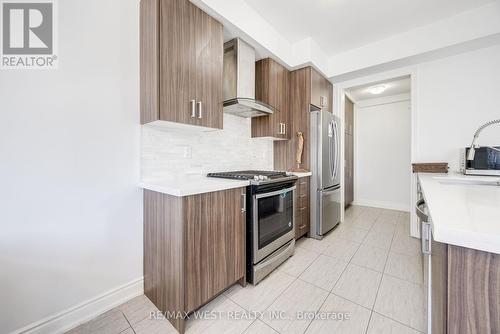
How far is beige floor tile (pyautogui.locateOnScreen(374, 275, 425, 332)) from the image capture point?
138 centimetres

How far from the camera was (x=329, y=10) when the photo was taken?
7.14ft

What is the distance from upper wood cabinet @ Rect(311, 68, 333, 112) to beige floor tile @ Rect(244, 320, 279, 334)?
8.51 feet

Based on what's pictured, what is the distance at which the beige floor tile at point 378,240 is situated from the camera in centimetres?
253

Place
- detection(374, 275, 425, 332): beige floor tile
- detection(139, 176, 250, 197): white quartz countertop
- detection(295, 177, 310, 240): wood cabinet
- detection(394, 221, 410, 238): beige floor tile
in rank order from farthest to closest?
detection(394, 221, 410, 238): beige floor tile
detection(295, 177, 310, 240): wood cabinet
detection(374, 275, 425, 332): beige floor tile
detection(139, 176, 250, 197): white quartz countertop

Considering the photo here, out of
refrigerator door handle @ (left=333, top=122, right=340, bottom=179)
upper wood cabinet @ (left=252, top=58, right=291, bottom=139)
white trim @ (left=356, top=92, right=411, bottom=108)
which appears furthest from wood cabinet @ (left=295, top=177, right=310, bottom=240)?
white trim @ (left=356, top=92, right=411, bottom=108)

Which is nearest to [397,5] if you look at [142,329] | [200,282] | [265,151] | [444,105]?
[444,105]

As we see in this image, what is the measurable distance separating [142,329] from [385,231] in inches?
128

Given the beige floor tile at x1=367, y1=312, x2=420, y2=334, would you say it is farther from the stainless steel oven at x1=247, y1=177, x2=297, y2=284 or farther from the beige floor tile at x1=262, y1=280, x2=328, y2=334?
the stainless steel oven at x1=247, y1=177, x2=297, y2=284

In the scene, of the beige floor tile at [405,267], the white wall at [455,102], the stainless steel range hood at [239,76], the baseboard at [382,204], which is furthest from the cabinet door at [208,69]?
the baseboard at [382,204]

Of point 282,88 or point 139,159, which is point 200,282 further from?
point 282,88

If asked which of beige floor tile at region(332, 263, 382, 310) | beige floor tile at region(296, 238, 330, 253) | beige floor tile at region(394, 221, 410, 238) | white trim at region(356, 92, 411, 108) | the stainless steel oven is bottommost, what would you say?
beige floor tile at region(332, 263, 382, 310)

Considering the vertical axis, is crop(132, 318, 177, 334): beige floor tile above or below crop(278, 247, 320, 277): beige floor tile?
below

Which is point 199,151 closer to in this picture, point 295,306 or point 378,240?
point 295,306

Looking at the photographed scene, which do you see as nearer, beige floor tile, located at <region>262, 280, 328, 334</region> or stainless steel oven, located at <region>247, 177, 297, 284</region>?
beige floor tile, located at <region>262, 280, 328, 334</region>
